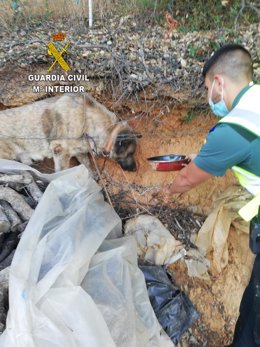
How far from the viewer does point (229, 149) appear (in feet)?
5.85

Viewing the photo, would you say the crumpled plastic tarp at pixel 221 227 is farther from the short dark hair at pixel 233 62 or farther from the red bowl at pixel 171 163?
the short dark hair at pixel 233 62

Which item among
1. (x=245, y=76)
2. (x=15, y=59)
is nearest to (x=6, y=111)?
(x=15, y=59)

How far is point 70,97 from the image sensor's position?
11.8 feet

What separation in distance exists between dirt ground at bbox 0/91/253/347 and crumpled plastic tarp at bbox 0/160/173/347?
0.68 meters

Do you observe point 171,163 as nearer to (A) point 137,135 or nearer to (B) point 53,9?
(A) point 137,135

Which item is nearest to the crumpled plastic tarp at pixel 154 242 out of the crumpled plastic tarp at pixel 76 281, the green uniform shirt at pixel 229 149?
the crumpled plastic tarp at pixel 76 281

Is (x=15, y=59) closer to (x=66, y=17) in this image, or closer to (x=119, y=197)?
(x=66, y=17)

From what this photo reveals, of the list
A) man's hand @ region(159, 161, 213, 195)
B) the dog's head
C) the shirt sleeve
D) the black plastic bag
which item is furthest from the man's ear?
the black plastic bag

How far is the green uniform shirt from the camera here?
1.77 meters

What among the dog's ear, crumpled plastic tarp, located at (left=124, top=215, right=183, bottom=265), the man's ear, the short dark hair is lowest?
crumpled plastic tarp, located at (left=124, top=215, right=183, bottom=265)

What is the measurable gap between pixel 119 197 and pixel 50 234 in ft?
4.17

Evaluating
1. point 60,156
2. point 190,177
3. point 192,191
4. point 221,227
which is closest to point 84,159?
point 60,156

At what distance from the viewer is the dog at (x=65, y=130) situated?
11.5ft

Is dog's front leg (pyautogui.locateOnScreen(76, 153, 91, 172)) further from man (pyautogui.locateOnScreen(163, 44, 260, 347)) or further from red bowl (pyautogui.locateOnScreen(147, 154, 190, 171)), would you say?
man (pyautogui.locateOnScreen(163, 44, 260, 347))
